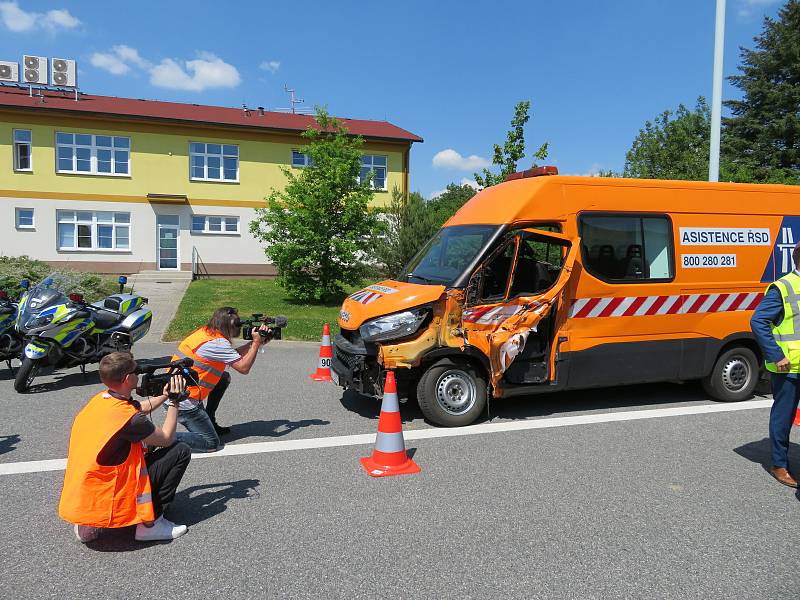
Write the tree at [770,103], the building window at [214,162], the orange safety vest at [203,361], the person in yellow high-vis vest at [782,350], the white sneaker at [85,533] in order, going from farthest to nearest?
the tree at [770,103]
the building window at [214,162]
the orange safety vest at [203,361]
the person in yellow high-vis vest at [782,350]
the white sneaker at [85,533]

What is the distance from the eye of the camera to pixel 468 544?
140 inches

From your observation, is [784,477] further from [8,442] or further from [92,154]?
[92,154]

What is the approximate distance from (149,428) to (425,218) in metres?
15.6

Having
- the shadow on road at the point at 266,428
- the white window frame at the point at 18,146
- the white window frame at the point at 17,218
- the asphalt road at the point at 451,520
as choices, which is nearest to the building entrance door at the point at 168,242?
the white window frame at the point at 17,218

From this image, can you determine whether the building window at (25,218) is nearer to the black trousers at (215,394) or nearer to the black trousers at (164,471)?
the black trousers at (215,394)

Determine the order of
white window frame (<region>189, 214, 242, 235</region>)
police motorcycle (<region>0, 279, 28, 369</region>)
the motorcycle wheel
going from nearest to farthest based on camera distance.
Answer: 1. the motorcycle wheel
2. police motorcycle (<region>0, 279, 28, 369</region>)
3. white window frame (<region>189, 214, 242, 235</region>)

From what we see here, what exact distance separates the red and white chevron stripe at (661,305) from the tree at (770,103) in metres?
29.6

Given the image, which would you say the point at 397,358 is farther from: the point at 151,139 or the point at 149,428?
the point at 151,139

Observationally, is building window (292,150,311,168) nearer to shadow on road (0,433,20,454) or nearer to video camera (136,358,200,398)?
shadow on road (0,433,20,454)

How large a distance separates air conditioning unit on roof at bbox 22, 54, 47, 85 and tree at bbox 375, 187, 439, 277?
2011 centimetres

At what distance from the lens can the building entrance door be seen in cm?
2616

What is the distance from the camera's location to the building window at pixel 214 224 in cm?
2655

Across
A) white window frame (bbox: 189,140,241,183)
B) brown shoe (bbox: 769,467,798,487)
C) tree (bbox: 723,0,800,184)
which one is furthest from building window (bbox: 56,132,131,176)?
tree (bbox: 723,0,800,184)

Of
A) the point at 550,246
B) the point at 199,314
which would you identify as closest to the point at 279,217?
the point at 199,314
